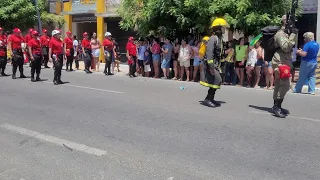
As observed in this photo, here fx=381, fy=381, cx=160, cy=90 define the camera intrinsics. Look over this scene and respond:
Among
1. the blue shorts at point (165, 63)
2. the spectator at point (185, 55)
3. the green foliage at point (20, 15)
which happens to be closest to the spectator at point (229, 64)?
the spectator at point (185, 55)

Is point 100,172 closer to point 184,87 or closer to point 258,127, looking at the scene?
point 258,127

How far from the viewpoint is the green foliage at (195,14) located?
1252 cm

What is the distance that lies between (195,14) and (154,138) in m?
8.70

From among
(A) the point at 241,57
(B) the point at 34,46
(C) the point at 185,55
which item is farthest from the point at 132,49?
(A) the point at 241,57

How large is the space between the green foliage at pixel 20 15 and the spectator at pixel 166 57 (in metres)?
12.8

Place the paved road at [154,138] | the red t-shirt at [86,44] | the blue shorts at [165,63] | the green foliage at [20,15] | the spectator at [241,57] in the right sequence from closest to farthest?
the paved road at [154,138] < the spectator at [241,57] < the blue shorts at [165,63] < the red t-shirt at [86,44] < the green foliage at [20,15]

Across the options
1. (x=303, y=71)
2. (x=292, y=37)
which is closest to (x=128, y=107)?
(x=292, y=37)

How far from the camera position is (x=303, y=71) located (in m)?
11.1

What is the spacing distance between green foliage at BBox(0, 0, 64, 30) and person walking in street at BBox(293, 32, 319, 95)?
18032 mm

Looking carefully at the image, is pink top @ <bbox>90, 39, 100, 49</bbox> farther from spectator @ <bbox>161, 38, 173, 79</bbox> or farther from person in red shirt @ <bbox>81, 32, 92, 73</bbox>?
spectator @ <bbox>161, 38, 173, 79</bbox>

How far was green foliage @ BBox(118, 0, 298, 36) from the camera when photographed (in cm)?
1252

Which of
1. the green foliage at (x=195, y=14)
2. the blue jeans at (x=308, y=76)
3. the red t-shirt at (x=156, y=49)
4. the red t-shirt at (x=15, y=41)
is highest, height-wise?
the green foliage at (x=195, y=14)

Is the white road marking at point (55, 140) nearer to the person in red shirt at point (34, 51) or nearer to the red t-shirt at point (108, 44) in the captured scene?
the person in red shirt at point (34, 51)

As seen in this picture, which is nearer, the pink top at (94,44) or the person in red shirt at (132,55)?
the person in red shirt at (132,55)
